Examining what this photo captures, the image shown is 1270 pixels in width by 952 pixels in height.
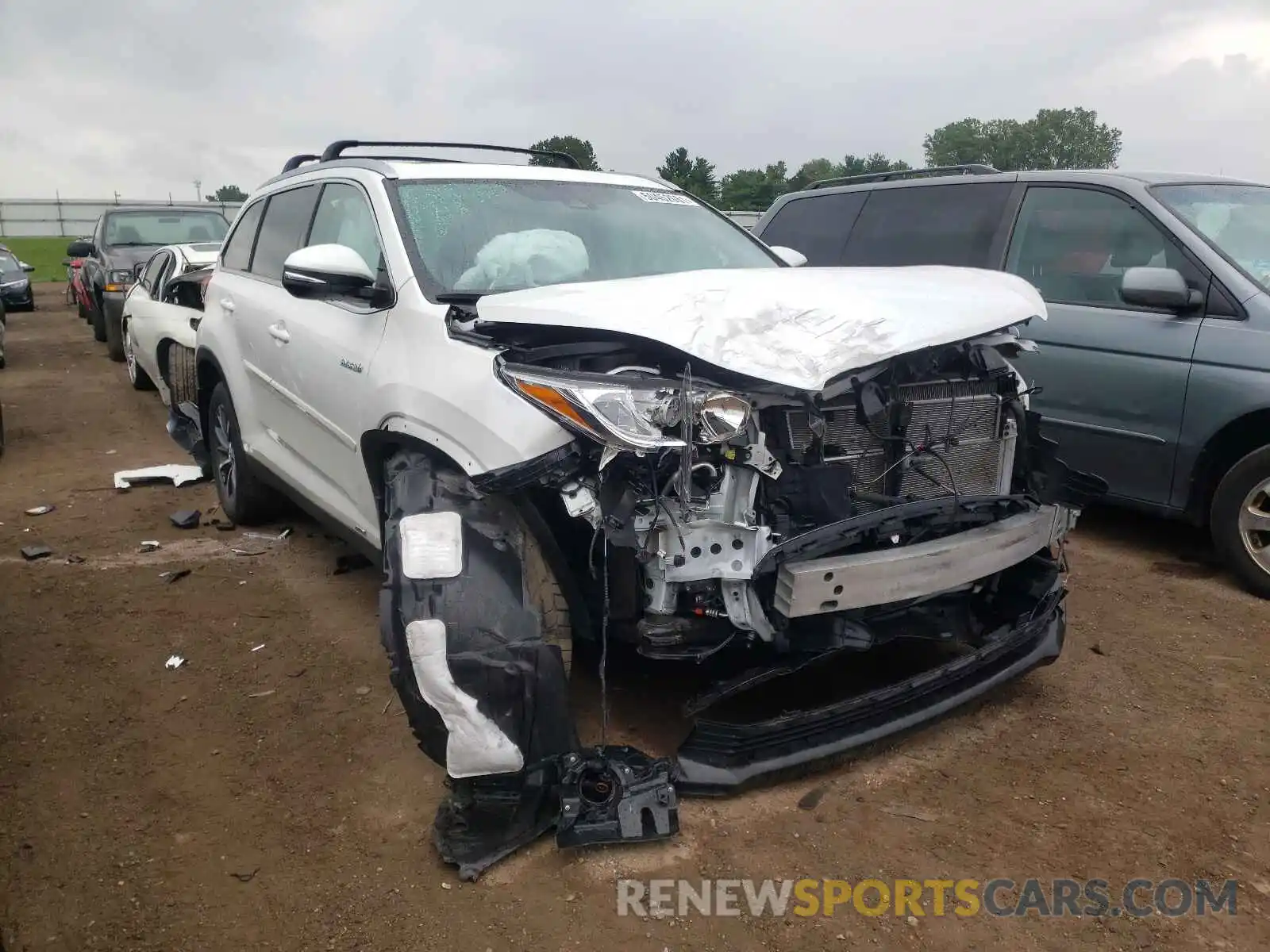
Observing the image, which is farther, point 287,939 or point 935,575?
point 935,575

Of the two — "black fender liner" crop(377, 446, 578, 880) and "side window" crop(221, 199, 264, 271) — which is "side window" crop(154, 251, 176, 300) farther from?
"black fender liner" crop(377, 446, 578, 880)

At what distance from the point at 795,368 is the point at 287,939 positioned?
1.84m

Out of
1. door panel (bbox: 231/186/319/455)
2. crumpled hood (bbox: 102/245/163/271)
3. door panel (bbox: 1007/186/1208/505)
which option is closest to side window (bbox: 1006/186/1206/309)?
door panel (bbox: 1007/186/1208/505)

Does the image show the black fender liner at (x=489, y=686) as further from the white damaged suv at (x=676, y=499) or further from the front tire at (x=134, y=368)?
the front tire at (x=134, y=368)

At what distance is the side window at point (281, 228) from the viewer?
14.0 feet

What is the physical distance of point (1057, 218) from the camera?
5.11 metres

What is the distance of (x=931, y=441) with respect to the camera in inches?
115

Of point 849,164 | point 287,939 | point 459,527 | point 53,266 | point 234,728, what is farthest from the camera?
point 849,164

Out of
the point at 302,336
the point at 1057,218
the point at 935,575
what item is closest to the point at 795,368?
the point at 935,575

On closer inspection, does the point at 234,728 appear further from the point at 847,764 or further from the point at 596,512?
the point at 847,764

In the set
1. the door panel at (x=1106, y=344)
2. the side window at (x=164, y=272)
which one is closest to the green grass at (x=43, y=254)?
the side window at (x=164, y=272)

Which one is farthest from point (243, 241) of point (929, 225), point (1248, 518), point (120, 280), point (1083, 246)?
point (120, 280)

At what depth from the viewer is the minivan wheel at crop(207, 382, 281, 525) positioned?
16.3 feet

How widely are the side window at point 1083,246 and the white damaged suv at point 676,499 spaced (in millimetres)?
1933
